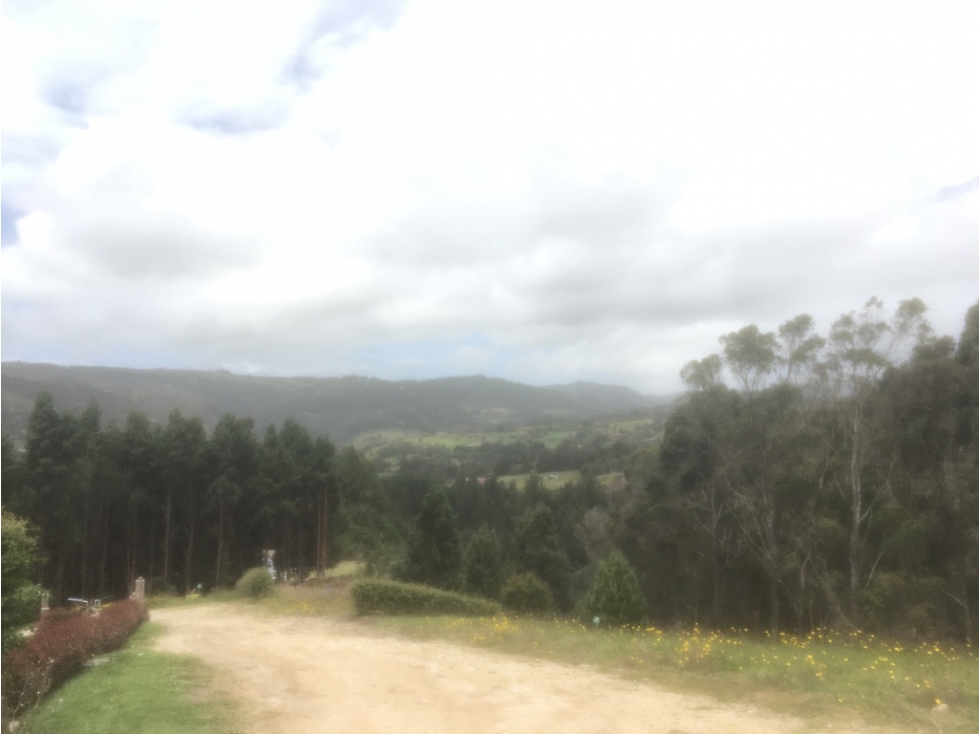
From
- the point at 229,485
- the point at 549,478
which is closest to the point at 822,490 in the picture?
the point at 229,485

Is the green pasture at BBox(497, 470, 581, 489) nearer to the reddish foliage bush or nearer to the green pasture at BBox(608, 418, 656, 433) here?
the green pasture at BBox(608, 418, 656, 433)

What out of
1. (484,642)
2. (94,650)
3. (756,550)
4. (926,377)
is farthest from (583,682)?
(756,550)

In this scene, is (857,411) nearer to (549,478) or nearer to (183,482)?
(183,482)

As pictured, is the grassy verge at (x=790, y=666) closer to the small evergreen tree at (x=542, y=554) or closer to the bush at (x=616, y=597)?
the bush at (x=616, y=597)

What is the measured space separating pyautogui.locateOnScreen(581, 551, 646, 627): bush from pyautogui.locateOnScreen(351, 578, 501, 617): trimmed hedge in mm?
3125

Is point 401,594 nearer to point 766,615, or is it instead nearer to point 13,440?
point 766,615

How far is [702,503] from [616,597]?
6.62 meters

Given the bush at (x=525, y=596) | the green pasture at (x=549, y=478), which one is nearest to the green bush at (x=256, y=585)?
the bush at (x=525, y=596)

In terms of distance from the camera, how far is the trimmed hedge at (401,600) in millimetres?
18578

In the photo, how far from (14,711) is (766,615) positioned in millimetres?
22936

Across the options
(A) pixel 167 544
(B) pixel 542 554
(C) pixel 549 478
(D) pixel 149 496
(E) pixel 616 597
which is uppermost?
(D) pixel 149 496

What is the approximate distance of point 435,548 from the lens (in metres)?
33.4

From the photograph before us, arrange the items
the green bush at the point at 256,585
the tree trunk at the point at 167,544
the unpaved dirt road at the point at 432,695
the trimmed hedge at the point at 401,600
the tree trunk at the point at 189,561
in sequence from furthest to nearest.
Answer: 1. the tree trunk at the point at 189,561
2. the tree trunk at the point at 167,544
3. the green bush at the point at 256,585
4. the trimmed hedge at the point at 401,600
5. the unpaved dirt road at the point at 432,695

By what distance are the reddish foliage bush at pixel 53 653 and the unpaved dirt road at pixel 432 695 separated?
1.24 meters
